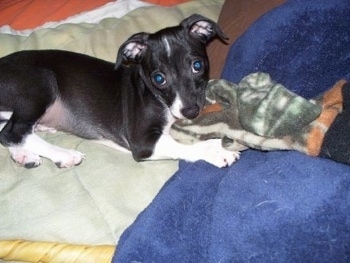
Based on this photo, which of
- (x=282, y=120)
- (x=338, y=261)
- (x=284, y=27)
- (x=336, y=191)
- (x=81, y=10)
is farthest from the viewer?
(x=81, y=10)

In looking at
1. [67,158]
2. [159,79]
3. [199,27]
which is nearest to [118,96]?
[159,79]

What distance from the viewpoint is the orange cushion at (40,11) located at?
4.18 m

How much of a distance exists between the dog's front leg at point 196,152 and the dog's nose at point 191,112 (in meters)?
0.18

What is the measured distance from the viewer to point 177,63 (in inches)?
112

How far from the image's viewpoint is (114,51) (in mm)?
3775

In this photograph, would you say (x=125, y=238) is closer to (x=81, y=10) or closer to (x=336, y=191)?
(x=336, y=191)

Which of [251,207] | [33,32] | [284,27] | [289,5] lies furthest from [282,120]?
[33,32]

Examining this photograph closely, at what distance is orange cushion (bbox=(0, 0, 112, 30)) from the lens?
13.7 ft

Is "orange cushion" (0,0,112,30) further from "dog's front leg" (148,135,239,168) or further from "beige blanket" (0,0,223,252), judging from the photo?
"dog's front leg" (148,135,239,168)

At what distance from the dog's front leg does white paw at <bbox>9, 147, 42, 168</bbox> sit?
0.81 meters

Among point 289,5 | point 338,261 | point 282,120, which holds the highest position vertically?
point 289,5

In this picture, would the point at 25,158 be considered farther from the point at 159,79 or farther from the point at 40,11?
the point at 40,11

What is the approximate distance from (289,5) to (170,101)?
38.6 inches

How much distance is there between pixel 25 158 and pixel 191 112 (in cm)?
124
